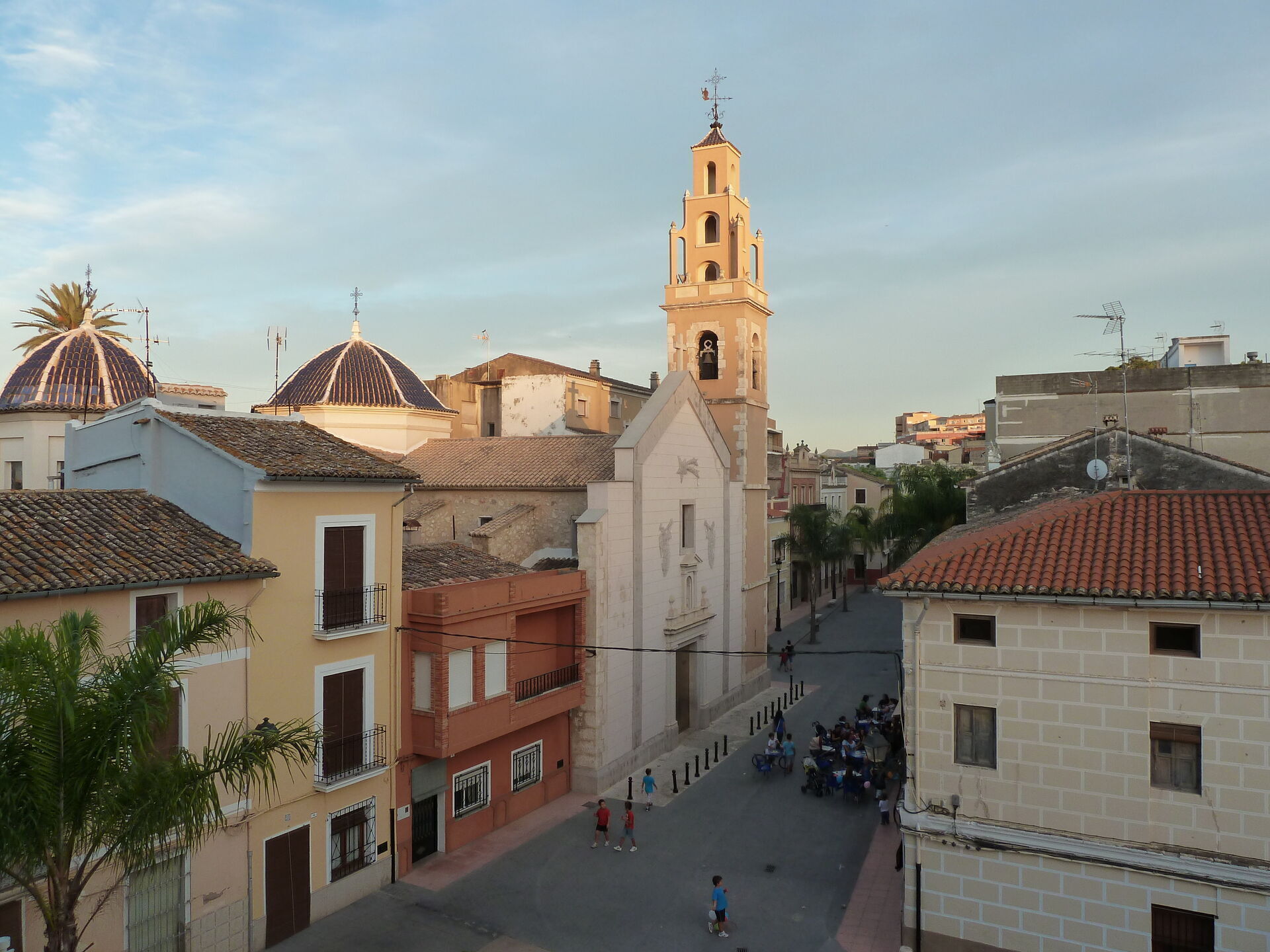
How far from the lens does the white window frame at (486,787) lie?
1923 cm

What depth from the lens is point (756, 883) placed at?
1809 centimetres

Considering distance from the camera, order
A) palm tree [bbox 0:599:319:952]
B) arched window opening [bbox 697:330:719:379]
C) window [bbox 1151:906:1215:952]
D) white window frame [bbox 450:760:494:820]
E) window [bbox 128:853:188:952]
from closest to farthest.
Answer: palm tree [bbox 0:599:319:952], window [bbox 1151:906:1215:952], window [bbox 128:853:188:952], white window frame [bbox 450:760:494:820], arched window opening [bbox 697:330:719:379]

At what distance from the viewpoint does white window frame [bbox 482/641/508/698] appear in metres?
19.2

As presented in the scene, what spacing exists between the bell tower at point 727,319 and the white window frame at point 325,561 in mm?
18309

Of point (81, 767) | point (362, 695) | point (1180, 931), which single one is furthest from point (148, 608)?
point (1180, 931)

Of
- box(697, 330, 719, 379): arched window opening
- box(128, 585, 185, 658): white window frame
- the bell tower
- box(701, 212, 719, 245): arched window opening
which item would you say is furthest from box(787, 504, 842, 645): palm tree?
box(128, 585, 185, 658): white window frame

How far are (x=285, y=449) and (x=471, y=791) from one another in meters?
8.89

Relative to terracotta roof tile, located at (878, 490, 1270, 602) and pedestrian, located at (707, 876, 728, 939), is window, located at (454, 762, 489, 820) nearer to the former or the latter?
pedestrian, located at (707, 876, 728, 939)

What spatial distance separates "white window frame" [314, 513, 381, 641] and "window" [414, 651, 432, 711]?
1314 mm

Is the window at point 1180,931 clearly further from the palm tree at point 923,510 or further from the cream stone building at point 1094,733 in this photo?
the palm tree at point 923,510

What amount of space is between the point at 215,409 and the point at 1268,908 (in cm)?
1981

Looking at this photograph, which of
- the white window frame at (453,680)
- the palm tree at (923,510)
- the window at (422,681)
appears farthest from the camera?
the palm tree at (923,510)

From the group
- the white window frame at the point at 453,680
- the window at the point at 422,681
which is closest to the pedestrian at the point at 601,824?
the white window frame at the point at 453,680

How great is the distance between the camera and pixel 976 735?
14.3m
